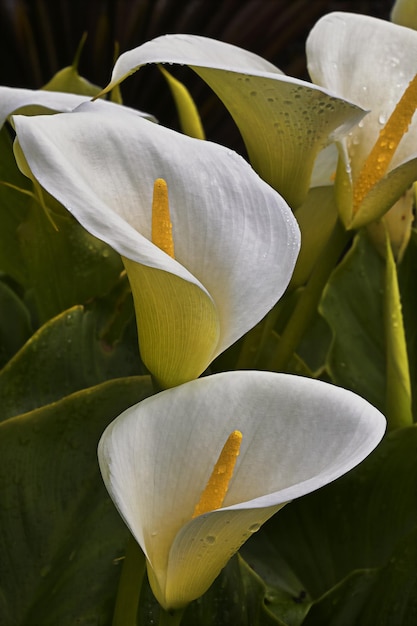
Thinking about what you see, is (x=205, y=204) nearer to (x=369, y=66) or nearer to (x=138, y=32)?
(x=369, y=66)

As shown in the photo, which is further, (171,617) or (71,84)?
(71,84)

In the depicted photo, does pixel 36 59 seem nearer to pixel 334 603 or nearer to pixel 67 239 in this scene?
pixel 67 239

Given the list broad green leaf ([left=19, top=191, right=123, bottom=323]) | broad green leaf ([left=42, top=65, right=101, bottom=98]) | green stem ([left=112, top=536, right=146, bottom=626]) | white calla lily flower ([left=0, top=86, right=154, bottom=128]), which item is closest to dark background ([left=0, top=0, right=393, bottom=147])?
broad green leaf ([left=42, top=65, right=101, bottom=98])

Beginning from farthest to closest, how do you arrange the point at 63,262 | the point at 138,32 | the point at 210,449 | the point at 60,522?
the point at 138,32
the point at 63,262
the point at 60,522
the point at 210,449

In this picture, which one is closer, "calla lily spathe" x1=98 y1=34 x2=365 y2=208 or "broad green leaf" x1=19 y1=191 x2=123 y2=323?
"calla lily spathe" x1=98 y1=34 x2=365 y2=208

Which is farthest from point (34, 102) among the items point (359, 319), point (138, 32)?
point (138, 32)

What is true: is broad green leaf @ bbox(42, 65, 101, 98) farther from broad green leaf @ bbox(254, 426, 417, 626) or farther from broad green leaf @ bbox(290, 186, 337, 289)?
broad green leaf @ bbox(254, 426, 417, 626)
